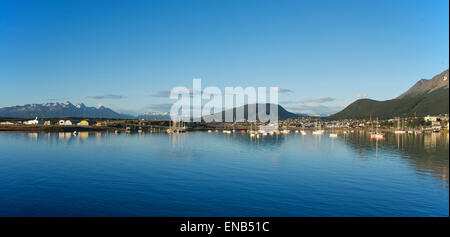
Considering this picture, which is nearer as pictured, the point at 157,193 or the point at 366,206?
the point at 366,206

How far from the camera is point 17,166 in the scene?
43.8 meters

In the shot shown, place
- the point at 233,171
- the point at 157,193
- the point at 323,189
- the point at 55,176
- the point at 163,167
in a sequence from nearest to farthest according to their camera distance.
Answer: the point at 157,193 → the point at 323,189 → the point at 55,176 → the point at 233,171 → the point at 163,167

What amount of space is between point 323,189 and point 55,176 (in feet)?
108

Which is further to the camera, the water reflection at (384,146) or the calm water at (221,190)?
the water reflection at (384,146)

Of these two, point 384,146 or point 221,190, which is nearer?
point 221,190

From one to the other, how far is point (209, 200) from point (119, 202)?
25.6ft

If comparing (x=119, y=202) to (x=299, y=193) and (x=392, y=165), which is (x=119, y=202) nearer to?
(x=299, y=193)

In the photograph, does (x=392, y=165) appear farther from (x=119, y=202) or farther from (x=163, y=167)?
(x=119, y=202)

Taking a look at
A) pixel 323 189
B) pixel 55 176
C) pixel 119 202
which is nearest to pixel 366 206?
pixel 323 189

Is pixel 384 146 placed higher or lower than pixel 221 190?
lower

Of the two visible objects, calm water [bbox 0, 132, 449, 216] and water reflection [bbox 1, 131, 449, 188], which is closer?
calm water [bbox 0, 132, 449, 216]
